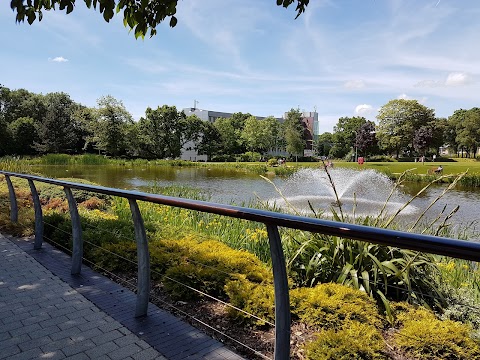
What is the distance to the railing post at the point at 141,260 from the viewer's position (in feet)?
10.2

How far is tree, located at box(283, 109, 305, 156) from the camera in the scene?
62750mm

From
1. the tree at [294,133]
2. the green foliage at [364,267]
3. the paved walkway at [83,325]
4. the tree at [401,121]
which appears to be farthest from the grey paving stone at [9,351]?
the tree at [401,121]

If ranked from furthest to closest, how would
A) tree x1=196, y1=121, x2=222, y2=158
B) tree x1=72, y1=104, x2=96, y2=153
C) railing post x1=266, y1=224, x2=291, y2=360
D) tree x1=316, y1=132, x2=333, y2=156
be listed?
tree x1=316, y1=132, x2=333, y2=156 < tree x1=196, y1=121, x2=222, y2=158 < tree x1=72, y1=104, x2=96, y2=153 < railing post x1=266, y1=224, x2=291, y2=360

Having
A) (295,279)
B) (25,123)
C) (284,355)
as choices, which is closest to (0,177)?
(295,279)

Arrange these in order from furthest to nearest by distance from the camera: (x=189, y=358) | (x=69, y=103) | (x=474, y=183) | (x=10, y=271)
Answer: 1. (x=69, y=103)
2. (x=474, y=183)
3. (x=10, y=271)
4. (x=189, y=358)

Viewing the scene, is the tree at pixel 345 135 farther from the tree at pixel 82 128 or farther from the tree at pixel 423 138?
the tree at pixel 82 128

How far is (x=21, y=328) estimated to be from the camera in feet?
10.0

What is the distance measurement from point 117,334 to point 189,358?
709mm

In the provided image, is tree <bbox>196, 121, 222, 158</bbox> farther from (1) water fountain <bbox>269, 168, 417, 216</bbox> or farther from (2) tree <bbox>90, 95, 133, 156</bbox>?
(1) water fountain <bbox>269, 168, 417, 216</bbox>

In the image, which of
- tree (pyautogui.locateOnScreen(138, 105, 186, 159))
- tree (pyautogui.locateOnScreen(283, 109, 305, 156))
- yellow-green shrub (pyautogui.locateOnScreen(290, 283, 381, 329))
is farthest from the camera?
tree (pyautogui.locateOnScreen(283, 109, 305, 156))

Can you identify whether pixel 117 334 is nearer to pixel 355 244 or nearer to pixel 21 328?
pixel 21 328

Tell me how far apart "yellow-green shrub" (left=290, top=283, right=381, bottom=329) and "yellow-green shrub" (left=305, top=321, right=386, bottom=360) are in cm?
36

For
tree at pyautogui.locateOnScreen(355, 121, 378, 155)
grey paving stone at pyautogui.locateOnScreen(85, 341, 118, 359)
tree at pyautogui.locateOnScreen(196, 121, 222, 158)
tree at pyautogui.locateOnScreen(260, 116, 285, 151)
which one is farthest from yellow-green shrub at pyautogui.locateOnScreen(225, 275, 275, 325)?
tree at pyautogui.locateOnScreen(355, 121, 378, 155)

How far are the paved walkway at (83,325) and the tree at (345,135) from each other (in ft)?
266
